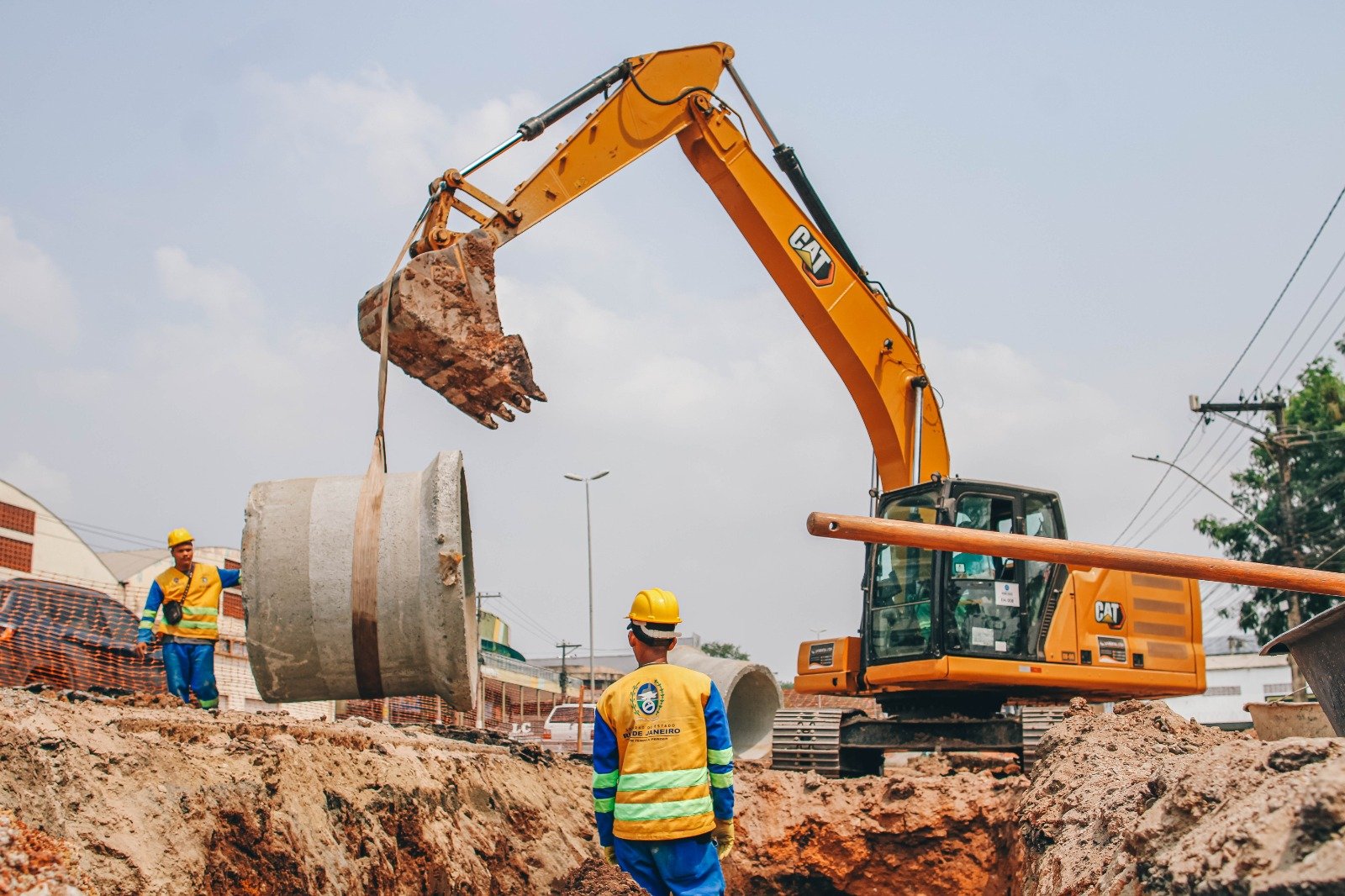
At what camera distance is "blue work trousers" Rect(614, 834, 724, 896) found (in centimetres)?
437

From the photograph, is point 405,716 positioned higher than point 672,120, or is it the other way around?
point 672,120

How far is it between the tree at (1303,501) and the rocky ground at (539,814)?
76.0ft

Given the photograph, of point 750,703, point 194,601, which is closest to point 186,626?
point 194,601

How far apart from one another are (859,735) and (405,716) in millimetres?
9629

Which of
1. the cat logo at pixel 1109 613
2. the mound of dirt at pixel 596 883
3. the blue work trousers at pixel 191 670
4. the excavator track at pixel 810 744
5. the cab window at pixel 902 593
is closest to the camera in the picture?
the mound of dirt at pixel 596 883

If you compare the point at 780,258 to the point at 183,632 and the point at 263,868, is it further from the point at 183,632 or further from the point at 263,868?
the point at 263,868

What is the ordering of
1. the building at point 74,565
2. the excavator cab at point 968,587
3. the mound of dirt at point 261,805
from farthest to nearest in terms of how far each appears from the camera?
1. the building at point 74,565
2. the excavator cab at point 968,587
3. the mound of dirt at point 261,805

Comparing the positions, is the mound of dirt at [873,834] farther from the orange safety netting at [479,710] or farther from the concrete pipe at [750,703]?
the concrete pipe at [750,703]

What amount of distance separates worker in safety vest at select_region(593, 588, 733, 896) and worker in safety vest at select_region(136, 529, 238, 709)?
4.50 m

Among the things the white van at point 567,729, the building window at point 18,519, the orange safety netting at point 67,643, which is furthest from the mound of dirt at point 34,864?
the building window at point 18,519

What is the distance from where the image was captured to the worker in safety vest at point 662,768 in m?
4.36

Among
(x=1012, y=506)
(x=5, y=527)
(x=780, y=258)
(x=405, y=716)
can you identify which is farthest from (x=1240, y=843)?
(x=5, y=527)

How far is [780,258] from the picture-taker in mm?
10312

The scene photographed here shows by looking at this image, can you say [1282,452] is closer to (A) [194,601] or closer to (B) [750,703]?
(B) [750,703]
